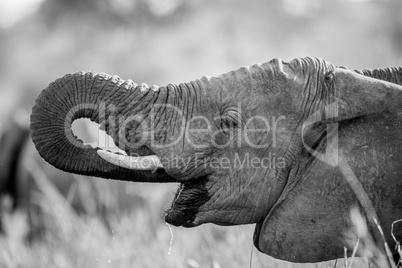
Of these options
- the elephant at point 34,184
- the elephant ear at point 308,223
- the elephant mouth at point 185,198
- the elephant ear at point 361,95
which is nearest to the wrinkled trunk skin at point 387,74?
the elephant ear at point 361,95

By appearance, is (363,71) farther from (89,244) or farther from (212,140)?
(89,244)

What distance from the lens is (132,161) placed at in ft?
15.6

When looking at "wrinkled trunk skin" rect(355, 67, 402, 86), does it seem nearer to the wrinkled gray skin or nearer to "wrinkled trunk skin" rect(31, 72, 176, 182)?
the wrinkled gray skin

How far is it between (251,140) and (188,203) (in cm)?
50

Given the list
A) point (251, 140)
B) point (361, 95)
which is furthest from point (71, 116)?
point (361, 95)

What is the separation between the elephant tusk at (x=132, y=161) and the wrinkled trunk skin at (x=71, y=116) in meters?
0.06

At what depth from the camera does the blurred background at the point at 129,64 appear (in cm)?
848

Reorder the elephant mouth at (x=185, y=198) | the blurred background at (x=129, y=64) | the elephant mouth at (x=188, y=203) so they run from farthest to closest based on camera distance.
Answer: the blurred background at (x=129, y=64) < the elephant mouth at (x=188, y=203) < the elephant mouth at (x=185, y=198)

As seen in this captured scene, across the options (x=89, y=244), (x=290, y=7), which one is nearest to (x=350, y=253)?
(x=89, y=244)

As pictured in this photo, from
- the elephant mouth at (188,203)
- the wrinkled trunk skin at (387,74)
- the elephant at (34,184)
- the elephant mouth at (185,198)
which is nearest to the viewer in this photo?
the elephant mouth at (185,198)

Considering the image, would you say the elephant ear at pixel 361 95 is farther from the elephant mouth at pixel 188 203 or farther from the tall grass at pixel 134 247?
the tall grass at pixel 134 247

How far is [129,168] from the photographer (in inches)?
188

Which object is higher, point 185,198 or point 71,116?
point 71,116
